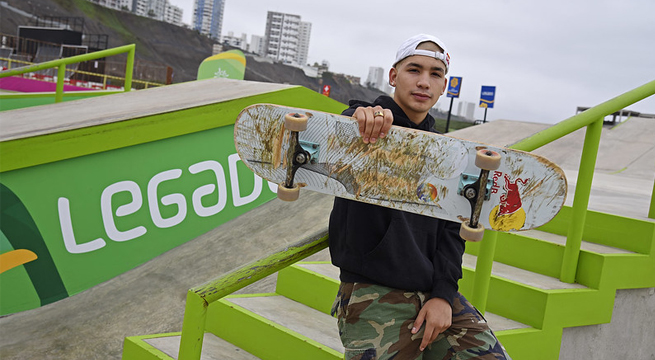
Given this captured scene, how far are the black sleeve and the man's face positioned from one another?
0.39 metres

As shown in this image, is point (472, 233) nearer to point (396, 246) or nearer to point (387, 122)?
point (396, 246)

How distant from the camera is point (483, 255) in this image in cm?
209

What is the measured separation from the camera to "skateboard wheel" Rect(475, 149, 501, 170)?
1.38 meters

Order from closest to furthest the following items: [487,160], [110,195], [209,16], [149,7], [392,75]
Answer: [487,160]
[392,75]
[110,195]
[149,7]
[209,16]

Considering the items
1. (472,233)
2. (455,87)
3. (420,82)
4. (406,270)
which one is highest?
(455,87)

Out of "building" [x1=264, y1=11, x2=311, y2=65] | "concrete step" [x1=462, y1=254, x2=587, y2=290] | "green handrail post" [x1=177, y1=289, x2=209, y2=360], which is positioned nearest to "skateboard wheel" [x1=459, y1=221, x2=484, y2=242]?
"green handrail post" [x1=177, y1=289, x2=209, y2=360]

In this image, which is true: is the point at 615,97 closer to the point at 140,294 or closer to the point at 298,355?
the point at 298,355

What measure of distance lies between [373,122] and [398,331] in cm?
63

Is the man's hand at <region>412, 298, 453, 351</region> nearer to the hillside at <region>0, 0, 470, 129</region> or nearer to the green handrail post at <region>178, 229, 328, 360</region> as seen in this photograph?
the green handrail post at <region>178, 229, 328, 360</region>

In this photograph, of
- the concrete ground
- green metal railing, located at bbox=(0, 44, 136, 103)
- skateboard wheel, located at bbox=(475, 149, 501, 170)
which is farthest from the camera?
green metal railing, located at bbox=(0, 44, 136, 103)

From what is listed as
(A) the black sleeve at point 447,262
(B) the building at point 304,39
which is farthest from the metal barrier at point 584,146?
(B) the building at point 304,39

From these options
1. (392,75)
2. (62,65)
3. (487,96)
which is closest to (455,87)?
(487,96)

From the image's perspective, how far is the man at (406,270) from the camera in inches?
59.9

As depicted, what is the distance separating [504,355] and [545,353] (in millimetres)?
1058
